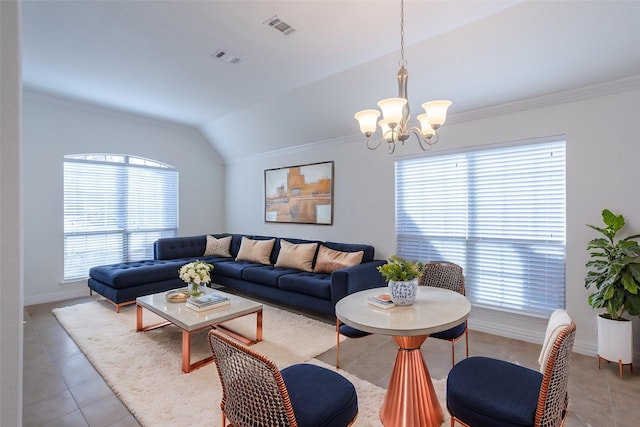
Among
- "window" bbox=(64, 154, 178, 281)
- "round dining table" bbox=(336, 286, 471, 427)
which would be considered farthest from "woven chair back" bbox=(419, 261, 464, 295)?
"window" bbox=(64, 154, 178, 281)

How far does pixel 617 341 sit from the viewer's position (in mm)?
2547

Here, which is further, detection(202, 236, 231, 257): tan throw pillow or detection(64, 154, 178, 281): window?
detection(202, 236, 231, 257): tan throw pillow

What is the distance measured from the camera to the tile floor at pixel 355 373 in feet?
6.78

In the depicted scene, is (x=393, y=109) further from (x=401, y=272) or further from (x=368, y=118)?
(x=401, y=272)

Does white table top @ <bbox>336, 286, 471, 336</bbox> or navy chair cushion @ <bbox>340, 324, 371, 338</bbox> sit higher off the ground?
white table top @ <bbox>336, 286, 471, 336</bbox>

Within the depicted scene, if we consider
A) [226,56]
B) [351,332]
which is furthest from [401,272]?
[226,56]

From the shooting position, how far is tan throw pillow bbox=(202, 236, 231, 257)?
5852 millimetres

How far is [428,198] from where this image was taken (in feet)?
13.0

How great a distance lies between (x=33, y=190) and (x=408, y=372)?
17.9 feet

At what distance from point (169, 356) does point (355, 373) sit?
173 cm

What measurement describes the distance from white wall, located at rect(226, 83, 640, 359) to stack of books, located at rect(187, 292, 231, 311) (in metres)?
2.14

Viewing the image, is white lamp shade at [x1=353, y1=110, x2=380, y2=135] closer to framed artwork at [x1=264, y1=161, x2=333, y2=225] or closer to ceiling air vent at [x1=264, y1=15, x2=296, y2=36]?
ceiling air vent at [x1=264, y1=15, x2=296, y2=36]

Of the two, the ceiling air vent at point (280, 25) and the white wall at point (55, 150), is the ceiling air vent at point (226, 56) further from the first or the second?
the white wall at point (55, 150)

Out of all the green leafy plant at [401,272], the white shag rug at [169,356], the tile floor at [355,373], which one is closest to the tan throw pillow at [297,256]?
the white shag rug at [169,356]
